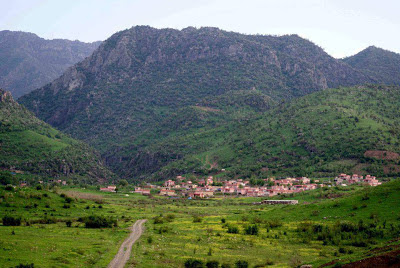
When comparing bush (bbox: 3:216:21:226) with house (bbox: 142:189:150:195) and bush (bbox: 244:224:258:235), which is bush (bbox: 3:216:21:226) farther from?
house (bbox: 142:189:150:195)

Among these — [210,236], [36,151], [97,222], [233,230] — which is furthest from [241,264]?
[36,151]

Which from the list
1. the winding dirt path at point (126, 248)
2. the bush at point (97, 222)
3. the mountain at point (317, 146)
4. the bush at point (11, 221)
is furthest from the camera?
the mountain at point (317, 146)

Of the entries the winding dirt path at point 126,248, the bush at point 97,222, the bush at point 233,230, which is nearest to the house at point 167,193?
the winding dirt path at point 126,248

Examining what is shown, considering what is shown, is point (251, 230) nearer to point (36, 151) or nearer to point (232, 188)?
point (232, 188)

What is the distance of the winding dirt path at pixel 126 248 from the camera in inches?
1358

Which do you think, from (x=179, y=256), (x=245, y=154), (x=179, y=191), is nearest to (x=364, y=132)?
(x=245, y=154)

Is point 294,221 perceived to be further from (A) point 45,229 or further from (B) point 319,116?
(B) point 319,116

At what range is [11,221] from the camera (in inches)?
1822

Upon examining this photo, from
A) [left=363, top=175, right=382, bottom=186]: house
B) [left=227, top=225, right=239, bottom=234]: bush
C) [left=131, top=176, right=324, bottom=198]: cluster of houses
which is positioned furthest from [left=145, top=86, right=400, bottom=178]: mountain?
[left=227, top=225, right=239, bottom=234]: bush

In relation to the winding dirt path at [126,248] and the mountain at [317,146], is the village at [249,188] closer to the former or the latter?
the mountain at [317,146]

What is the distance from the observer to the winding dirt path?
34.5 m

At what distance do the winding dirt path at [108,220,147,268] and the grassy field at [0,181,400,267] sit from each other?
2.52 ft

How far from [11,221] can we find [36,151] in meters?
118

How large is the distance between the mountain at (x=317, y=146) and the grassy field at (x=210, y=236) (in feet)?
284
